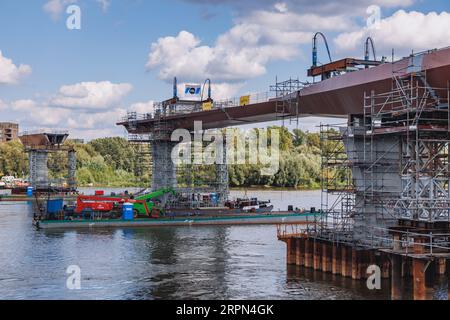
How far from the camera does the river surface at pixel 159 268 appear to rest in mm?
36344

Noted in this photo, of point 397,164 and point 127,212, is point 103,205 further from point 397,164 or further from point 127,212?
point 397,164

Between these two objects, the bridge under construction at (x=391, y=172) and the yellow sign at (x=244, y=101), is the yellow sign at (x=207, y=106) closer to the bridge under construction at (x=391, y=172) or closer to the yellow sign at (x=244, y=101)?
the yellow sign at (x=244, y=101)

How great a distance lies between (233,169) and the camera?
519 feet

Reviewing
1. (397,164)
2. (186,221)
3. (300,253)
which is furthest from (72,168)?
(397,164)

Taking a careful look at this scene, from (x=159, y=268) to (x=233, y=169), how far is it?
113900mm

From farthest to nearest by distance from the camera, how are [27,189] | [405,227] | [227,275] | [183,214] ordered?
[27,189] → [183,214] → [227,275] → [405,227]

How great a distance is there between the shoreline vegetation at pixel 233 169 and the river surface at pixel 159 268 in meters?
76.0

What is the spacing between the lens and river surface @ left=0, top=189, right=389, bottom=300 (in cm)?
3634

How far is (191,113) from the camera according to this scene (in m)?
78.8

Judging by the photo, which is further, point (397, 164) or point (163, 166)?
point (163, 166)

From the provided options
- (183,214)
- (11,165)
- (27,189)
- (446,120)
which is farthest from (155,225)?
(11,165)

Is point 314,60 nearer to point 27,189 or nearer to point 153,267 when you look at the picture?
→ point 153,267

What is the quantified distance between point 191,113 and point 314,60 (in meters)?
29.3

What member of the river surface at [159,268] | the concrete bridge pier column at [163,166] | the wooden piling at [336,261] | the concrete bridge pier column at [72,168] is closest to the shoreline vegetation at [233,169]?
the concrete bridge pier column at [72,168]
